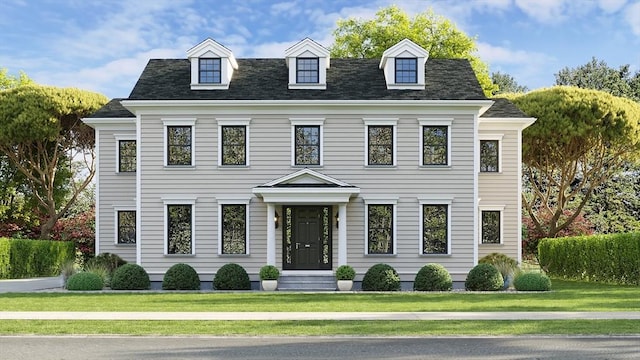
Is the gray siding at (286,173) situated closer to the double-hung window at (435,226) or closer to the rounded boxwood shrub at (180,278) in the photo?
the double-hung window at (435,226)

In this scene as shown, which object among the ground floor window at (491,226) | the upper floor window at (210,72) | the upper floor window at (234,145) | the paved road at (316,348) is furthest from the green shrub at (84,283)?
the ground floor window at (491,226)

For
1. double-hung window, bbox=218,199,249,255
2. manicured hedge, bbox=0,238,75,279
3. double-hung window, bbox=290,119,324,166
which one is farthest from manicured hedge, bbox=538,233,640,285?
manicured hedge, bbox=0,238,75,279

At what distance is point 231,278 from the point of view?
26.9m

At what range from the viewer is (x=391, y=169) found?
28562 millimetres

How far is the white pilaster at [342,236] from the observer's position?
27.8 metres

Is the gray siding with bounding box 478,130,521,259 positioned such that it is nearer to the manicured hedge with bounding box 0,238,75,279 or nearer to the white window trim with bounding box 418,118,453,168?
the white window trim with bounding box 418,118,453,168

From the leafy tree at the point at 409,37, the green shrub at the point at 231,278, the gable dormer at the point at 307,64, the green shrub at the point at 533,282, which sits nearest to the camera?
the green shrub at the point at 533,282

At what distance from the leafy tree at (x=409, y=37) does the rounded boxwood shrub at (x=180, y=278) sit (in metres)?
26.6

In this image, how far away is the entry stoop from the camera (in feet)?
90.5

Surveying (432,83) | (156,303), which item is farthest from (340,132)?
(156,303)

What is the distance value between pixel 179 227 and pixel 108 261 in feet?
11.0

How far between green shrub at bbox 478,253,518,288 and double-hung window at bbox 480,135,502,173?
340cm

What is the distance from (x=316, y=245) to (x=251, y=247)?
2.33 metres

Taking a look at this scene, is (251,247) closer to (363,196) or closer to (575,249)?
(363,196)
